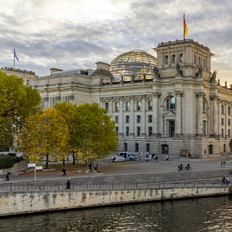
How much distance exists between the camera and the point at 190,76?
298 feet

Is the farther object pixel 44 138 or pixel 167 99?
pixel 167 99

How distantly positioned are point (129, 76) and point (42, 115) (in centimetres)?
7471

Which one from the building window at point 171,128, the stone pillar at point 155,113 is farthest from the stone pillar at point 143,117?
the building window at point 171,128

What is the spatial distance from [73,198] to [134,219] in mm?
7782

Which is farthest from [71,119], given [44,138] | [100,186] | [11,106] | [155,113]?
[155,113]

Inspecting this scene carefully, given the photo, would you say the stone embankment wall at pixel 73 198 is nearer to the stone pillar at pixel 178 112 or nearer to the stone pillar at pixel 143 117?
the stone pillar at pixel 178 112

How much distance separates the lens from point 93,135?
205 feet

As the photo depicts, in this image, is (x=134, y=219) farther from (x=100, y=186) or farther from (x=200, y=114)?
(x=200, y=114)

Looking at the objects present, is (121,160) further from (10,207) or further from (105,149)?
(10,207)

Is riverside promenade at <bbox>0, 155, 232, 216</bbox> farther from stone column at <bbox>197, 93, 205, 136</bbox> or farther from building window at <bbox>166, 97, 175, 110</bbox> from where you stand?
building window at <bbox>166, 97, 175, 110</bbox>

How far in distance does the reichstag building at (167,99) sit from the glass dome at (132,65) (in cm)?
1562

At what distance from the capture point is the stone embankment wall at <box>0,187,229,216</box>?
37.4m

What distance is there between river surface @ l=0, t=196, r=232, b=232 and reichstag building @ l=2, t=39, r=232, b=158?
4658 centimetres

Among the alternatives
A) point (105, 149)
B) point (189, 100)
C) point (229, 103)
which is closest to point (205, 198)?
point (105, 149)
